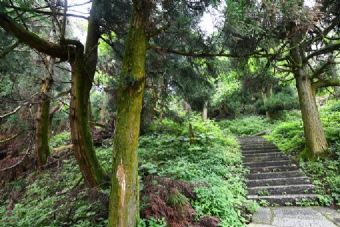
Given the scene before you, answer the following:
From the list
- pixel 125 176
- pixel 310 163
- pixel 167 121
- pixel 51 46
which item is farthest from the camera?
pixel 167 121

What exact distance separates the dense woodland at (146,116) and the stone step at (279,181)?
8.9 inches

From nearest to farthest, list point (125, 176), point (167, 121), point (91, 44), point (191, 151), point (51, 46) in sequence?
point (125, 176) → point (51, 46) → point (91, 44) → point (191, 151) → point (167, 121)

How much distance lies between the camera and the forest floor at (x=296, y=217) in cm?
475

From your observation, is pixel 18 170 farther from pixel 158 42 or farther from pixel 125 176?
pixel 125 176

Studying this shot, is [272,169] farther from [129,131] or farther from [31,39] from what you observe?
[31,39]

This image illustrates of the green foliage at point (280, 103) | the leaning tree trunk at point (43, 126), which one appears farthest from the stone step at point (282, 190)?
the green foliage at point (280, 103)

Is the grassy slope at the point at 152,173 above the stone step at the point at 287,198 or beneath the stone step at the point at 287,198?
above

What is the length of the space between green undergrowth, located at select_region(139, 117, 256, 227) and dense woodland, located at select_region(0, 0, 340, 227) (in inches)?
1.2

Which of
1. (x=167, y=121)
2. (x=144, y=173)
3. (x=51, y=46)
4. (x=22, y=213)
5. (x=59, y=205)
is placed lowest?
(x=22, y=213)

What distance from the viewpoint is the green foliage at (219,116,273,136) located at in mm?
15629

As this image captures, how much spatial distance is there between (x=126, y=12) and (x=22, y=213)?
4.00m

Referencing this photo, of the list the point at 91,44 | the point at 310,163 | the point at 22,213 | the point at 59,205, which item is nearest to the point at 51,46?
the point at 91,44

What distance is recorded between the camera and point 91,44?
16.4 feet

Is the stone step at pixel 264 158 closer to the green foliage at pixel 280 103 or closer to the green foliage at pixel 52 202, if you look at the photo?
the green foliage at pixel 52 202
